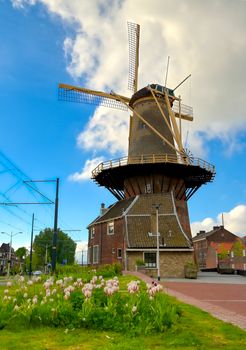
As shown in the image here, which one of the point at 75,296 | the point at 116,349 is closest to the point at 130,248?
the point at 75,296

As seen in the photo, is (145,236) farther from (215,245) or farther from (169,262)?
(215,245)

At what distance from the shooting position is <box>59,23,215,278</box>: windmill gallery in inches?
1177

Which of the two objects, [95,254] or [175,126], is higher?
[175,126]

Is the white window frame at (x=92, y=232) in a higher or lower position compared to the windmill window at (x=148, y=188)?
lower

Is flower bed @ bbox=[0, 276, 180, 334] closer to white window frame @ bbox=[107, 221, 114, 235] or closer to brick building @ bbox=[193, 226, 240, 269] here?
white window frame @ bbox=[107, 221, 114, 235]

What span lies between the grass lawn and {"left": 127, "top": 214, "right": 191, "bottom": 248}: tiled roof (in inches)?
882

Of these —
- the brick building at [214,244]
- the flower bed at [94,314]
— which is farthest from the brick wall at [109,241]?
the brick building at [214,244]

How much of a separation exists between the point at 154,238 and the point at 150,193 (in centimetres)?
490

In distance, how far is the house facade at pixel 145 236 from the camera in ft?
97.0

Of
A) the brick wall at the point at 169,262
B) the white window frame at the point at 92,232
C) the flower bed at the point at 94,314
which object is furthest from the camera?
the white window frame at the point at 92,232

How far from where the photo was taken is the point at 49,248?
259 feet

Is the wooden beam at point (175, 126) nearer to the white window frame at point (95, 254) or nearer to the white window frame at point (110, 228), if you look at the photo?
the white window frame at point (110, 228)

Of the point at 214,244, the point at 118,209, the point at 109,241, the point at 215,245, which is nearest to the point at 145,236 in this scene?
the point at 109,241

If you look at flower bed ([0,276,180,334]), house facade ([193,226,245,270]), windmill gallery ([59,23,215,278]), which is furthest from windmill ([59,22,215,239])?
house facade ([193,226,245,270])
